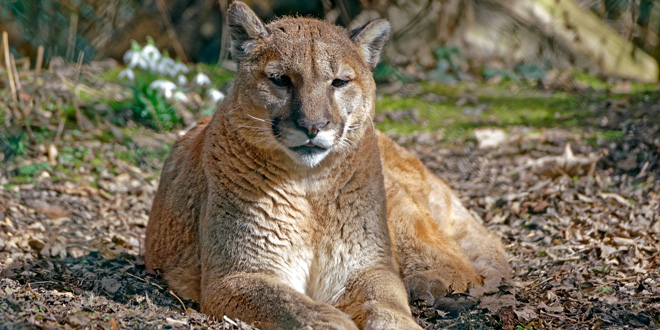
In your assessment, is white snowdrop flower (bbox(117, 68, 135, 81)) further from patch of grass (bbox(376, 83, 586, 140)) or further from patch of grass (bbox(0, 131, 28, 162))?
patch of grass (bbox(376, 83, 586, 140))

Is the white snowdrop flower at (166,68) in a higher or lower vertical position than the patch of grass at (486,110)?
higher

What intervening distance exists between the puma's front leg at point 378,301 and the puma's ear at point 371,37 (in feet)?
6.02

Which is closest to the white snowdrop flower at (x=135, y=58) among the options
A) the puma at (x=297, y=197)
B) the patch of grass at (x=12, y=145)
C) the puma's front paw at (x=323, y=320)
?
the patch of grass at (x=12, y=145)

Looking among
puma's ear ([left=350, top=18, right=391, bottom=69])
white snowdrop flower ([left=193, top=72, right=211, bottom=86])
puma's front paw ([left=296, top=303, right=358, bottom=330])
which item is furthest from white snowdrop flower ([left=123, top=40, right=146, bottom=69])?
puma's front paw ([left=296, top=303, right=358, bottom=330])

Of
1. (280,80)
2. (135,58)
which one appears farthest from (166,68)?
(280,80)

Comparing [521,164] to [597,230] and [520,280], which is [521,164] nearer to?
[597,230]

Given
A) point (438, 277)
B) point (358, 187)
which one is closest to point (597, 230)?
point (438, 277)

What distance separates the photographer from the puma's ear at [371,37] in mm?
5863

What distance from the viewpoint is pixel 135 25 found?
13.3 meters

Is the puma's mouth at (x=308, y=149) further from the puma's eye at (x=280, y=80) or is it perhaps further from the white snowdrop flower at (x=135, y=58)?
the white snowdrop flower at (x=135, y=58)

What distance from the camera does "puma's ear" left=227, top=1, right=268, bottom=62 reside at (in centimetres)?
549

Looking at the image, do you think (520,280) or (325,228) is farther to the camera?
(520,280)

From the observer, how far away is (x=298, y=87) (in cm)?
525

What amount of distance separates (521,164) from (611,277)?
11.7 ft
